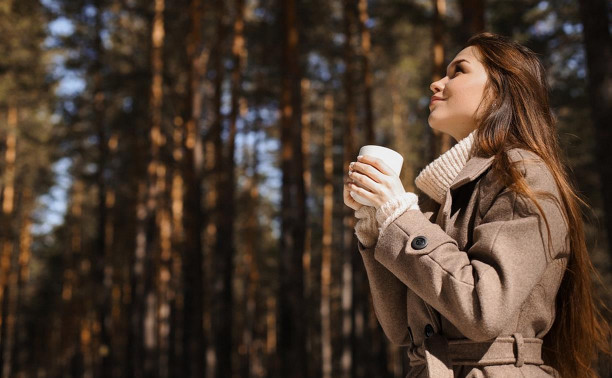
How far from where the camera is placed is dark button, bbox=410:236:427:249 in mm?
1636

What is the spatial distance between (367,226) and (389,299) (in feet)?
0.94

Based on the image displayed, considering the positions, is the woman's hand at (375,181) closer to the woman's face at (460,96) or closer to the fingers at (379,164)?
the fingers at (379,164)

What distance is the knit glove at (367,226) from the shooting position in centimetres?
184

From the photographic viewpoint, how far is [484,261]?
5.28ft

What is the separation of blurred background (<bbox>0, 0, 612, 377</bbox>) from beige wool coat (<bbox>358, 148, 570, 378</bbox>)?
446 cm

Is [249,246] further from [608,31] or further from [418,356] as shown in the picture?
[418,356]

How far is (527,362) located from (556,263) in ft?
0.91

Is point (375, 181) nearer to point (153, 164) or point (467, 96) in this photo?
point (467, 96)

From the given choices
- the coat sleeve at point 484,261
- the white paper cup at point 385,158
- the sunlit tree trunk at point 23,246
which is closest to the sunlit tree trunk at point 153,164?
the white paper cup at point 385,158

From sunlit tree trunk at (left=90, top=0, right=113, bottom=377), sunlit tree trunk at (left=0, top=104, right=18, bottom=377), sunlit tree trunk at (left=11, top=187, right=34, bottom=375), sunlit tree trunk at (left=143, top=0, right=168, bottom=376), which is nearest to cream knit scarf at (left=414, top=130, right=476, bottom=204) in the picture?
sunlit tree trunk at (left=143, top=0, right=168, bottom=376)

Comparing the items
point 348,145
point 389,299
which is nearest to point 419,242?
point 389,299

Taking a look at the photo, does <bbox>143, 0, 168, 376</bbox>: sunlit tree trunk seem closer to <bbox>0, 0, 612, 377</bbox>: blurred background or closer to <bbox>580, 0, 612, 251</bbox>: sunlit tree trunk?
<bbox>0, 0, 612, 377</bbox>: blurred background

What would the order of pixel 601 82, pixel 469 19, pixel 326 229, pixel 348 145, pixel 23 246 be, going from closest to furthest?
pixel 601 82 → pixel 469 19 → pixel 348 145 → pixel 326 229 → pixel 23 246

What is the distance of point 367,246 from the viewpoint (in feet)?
6.16
